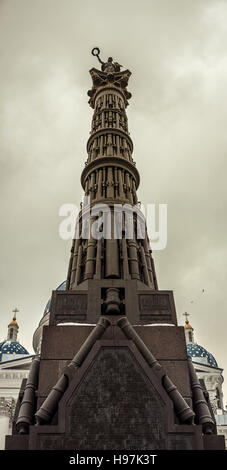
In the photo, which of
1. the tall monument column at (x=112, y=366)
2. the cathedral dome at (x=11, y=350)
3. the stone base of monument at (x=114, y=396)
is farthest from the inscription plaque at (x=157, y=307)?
the cathedral dome at (x=11, y=350)

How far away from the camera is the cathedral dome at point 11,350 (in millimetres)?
46531

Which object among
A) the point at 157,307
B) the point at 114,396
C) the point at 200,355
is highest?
the point at 200,355

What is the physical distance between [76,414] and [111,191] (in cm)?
1246

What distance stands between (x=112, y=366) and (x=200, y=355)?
3961cm

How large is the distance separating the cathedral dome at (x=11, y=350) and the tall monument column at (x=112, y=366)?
93.1 ft

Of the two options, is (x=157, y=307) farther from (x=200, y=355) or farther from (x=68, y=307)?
(x=200, y=355)

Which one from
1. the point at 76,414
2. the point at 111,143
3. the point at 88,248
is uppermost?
the point at 111,143

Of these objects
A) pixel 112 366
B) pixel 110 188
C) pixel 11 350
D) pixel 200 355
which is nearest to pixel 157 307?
pixel 112 366

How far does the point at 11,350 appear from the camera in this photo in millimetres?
47844

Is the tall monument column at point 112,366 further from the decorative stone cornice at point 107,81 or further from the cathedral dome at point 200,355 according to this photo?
the cathedral dome at point 200,355

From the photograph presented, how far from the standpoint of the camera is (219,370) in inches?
1923

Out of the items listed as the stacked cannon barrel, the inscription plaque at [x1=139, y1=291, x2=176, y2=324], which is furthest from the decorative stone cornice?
the inscription plaque at [x1=139, y1=291, x2=176, y2=324]
